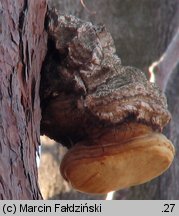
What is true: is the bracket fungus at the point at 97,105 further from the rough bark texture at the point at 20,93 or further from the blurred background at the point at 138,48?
the blurred background at the point at 138,48

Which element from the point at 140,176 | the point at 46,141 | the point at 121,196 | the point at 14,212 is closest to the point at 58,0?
the point at 46,141

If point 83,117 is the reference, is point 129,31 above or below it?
below

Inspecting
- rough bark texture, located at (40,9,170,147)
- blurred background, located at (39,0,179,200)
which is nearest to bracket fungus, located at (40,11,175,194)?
rough bark texture, located at (40,9,170,147)

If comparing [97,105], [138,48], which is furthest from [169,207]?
[138,48]

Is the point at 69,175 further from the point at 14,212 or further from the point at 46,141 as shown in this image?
the point at 46,141

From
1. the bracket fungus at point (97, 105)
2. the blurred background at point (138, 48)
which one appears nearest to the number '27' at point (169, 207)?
the bracket fungus at point (97, 105)
